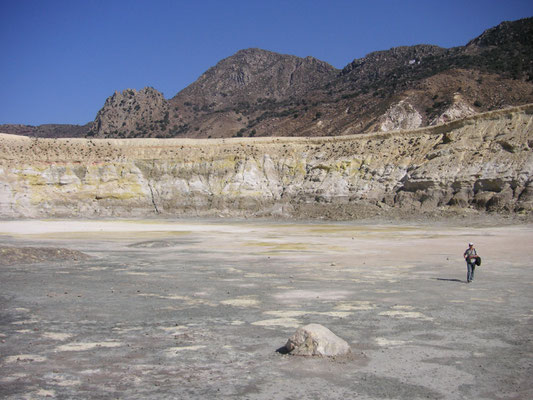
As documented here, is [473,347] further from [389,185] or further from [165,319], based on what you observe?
[389,185]

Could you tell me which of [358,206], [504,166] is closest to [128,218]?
[358,206]

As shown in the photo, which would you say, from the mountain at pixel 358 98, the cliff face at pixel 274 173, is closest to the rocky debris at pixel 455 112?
the mountain at pixel 358 98

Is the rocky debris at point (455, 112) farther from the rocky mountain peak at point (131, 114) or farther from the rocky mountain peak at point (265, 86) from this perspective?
the rocky mountain peak at point (265, 86)

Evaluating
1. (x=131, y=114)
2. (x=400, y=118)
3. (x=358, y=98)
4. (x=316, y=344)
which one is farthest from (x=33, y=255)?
(x=131, y=114)

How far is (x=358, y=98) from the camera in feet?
375

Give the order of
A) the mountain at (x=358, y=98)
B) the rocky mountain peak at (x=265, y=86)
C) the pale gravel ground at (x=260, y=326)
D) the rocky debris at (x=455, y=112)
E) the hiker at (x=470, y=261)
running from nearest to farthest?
the pale gravel ground at (x=260, y=326)
the hiker at (x=470, y=261)
the rocky debris at (x=455, y=112)
the mountain at (x=358, y=98)
the rocky mountain peak at (x=265, y=86)

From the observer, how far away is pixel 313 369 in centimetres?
820

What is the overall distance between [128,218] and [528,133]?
42469mm

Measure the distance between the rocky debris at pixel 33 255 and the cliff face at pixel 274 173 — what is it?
111 feet

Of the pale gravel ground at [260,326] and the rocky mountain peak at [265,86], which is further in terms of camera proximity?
the rocky mountain peak at [265,86]

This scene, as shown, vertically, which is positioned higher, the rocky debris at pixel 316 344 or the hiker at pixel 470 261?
the hiker at pixel 470 261

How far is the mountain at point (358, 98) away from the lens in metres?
93.7

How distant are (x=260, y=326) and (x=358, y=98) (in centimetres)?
10804

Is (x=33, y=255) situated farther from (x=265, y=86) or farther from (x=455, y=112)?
(x=265, y=86)
